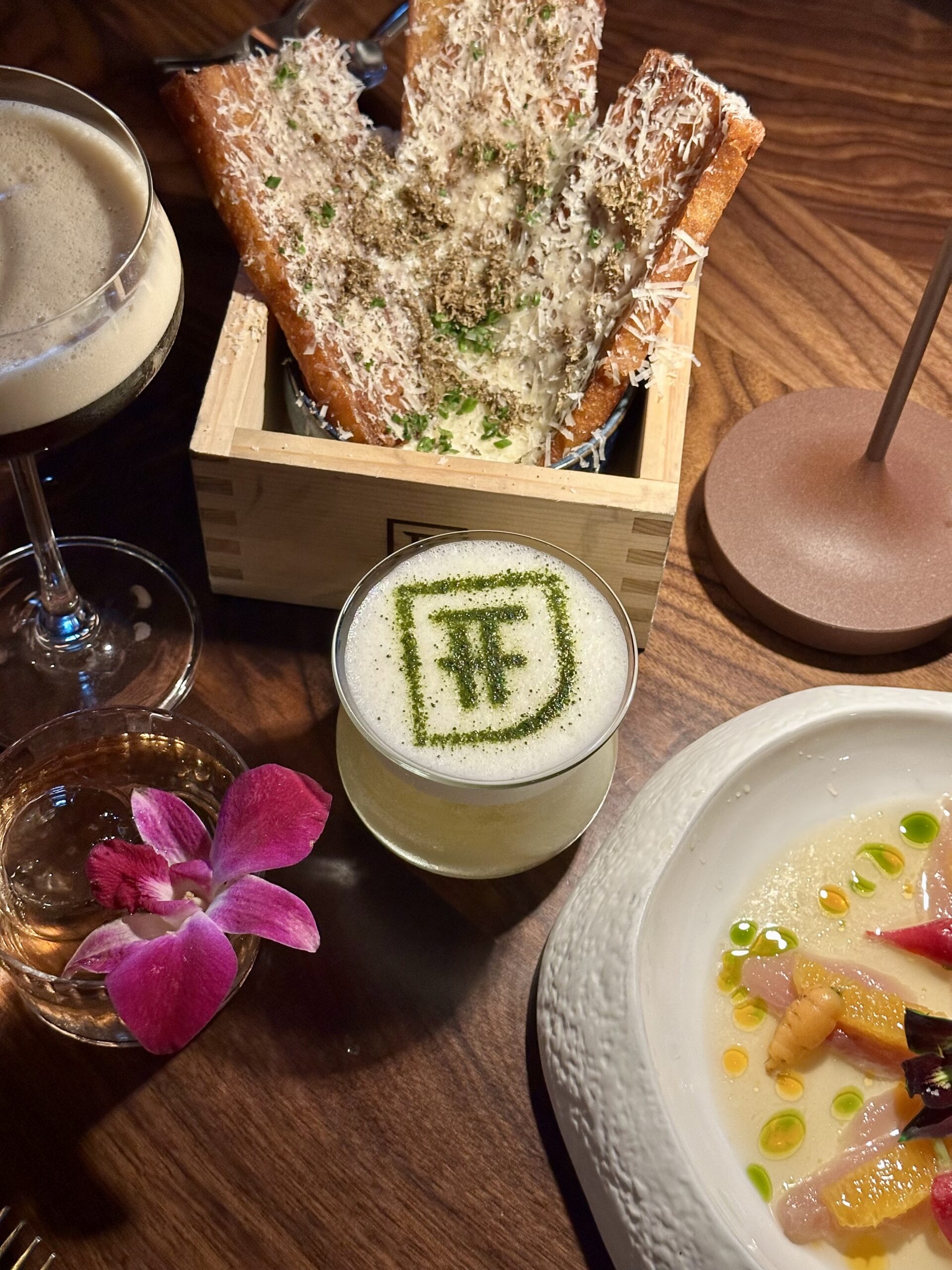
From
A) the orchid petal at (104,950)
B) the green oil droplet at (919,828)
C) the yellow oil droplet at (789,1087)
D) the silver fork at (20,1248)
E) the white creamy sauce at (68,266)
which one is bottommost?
the silver fork at (20,1248)

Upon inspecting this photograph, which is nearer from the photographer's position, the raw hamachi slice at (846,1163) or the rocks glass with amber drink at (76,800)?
the raw hamachi slice at (846,1163)

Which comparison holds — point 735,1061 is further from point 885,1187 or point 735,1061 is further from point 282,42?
point 282,42

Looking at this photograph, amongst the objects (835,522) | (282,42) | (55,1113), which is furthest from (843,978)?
(282,42)

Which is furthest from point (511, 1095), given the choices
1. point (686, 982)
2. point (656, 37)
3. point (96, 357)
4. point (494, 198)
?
point (656, 37)

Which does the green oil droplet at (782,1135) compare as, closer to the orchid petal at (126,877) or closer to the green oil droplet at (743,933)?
the green oil droplet at (743,933)

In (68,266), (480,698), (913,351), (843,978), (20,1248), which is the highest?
(68,266)

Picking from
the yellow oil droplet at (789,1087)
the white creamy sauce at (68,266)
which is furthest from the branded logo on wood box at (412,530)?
the yellow oil droplet at (789,1087)

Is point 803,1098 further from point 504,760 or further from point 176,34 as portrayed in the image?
point 176,34
